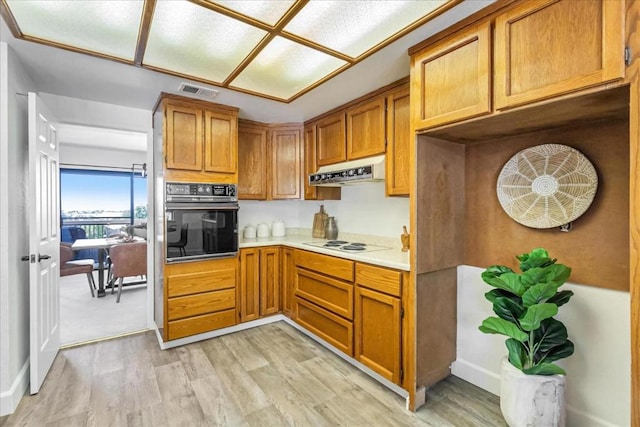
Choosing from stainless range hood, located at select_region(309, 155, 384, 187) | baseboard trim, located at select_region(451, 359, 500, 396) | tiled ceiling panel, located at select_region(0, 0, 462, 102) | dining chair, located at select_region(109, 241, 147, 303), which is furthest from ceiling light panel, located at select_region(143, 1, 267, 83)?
dining chair, located at select_region(109, 241, 147, 303)

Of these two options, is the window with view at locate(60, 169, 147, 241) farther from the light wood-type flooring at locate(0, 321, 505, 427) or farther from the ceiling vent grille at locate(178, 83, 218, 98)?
the ceiling vent grille at locate(178, 83, 218, 98)

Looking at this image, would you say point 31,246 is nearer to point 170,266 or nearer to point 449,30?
point 170,266

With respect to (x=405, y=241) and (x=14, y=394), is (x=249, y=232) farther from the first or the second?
(x=14, y=394)

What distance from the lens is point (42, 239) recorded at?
2293mm

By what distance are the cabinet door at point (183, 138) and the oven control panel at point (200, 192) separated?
17 cm

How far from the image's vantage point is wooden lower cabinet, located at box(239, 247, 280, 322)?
126 inches

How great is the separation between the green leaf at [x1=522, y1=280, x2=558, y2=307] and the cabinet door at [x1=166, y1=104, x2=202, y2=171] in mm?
2717

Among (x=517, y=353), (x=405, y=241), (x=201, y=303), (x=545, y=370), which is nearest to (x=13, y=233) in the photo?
(x=201, y=303)

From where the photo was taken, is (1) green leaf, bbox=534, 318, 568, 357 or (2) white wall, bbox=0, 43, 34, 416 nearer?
(1) green leaf, bbox=534, 318, 568, 357

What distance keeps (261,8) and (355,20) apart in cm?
51

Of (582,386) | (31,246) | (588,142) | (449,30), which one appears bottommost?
(582,386)

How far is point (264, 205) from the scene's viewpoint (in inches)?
157

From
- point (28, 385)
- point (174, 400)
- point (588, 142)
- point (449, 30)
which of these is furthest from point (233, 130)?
point (588, 142)

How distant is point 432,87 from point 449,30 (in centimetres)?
31
